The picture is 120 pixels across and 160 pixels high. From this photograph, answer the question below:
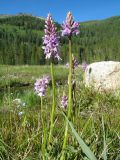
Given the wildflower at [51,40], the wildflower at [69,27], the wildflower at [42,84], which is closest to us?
the wildflower at [69,27]

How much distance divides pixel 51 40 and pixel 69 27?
20cm

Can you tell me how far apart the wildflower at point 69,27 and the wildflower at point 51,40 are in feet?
0.38

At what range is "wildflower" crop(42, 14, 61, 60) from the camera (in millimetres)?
3322

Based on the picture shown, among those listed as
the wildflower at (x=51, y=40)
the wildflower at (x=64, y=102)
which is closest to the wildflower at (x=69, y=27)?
the wildflower at (x=51, y=40)

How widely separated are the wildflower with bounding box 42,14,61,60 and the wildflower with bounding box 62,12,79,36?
0.38ft

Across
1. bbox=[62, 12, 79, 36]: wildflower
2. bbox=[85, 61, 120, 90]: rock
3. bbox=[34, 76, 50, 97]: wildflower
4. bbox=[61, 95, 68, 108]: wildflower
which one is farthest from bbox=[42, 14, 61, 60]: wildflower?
bbox=[85, 61, 120, 90]: rock

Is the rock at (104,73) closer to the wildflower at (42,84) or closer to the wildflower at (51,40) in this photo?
the wildflower at (42,84)

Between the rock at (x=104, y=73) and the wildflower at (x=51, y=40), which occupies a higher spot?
the wildflower at (x=51, y=40)

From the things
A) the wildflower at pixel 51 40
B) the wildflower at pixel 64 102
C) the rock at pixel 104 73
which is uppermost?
the wildflower at pixel 51 40

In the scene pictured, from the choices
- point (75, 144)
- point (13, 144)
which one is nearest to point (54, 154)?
point (75, 144)

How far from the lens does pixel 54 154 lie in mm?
3945

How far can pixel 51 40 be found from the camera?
3.35 meters

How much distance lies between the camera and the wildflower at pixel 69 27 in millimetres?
3199

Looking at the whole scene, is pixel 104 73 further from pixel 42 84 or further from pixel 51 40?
pixel 51 40
